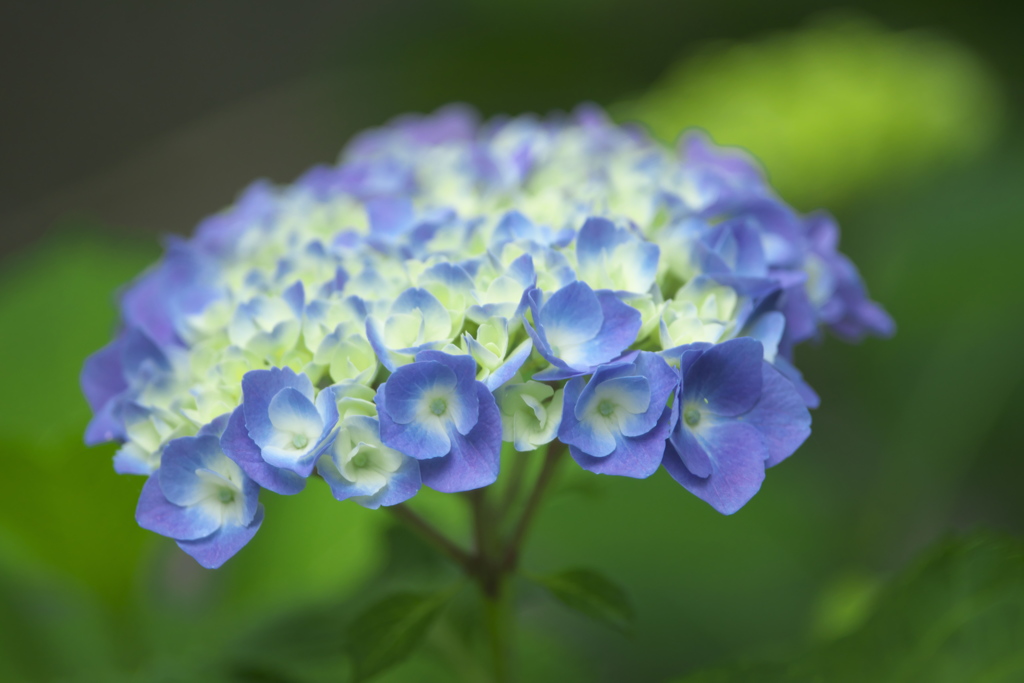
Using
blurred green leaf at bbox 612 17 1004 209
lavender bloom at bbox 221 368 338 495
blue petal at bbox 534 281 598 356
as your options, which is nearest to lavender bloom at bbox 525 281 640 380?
blue petal at bbox 534 281 598 356

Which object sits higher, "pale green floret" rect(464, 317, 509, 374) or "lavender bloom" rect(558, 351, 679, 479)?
"pale green floret" rect(464, 317, 509, 374)

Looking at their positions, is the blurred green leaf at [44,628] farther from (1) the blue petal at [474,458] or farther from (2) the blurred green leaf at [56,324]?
(1) the blue petal at [474,458]

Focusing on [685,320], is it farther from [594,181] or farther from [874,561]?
[874,561]

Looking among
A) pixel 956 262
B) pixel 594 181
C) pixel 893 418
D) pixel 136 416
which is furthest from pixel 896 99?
pixel 136 416

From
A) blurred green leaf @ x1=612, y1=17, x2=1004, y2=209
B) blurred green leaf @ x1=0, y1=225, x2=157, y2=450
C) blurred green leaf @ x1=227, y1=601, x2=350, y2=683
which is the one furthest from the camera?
blurred green leaf @ x1=612, y1=17, x2=1004, y2=209

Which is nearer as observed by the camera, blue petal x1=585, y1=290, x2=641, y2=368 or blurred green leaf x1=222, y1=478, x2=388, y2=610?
blue petal x1=585, y1=290, x2=641, y2=368

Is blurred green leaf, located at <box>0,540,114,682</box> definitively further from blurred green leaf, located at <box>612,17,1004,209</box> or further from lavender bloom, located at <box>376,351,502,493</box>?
blurred green leaf, located at <box>612,17,1004,209</box>
